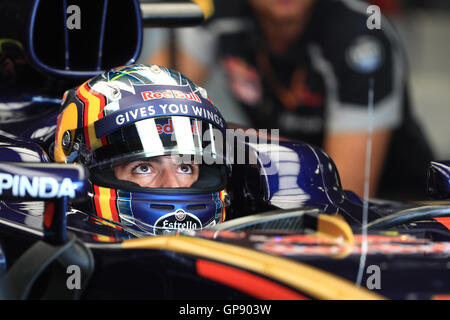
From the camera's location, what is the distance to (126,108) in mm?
2174

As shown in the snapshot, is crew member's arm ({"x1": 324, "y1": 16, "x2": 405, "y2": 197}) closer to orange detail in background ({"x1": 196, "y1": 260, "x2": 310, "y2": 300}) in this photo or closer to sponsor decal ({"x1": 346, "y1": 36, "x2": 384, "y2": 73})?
sponsor decal ({"x1": 346, "y1": 36, "x2": 384, "y2": 73})

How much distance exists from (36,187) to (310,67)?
3.44 m

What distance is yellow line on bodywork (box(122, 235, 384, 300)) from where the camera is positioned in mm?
1393

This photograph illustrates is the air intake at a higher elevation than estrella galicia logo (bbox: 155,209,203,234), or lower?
higher

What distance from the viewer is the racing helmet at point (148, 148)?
209 cm

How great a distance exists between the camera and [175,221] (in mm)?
2082

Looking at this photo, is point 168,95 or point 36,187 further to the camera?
point 168,95

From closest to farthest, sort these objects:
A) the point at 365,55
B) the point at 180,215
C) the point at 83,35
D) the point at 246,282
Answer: the point at 246,282
the point at 180,215
the point at 83,35
the point at 365,55

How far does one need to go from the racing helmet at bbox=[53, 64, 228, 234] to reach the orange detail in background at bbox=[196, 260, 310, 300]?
1.94 ft

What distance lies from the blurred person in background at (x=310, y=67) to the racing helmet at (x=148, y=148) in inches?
97.0

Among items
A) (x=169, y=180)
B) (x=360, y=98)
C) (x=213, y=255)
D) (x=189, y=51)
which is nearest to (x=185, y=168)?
(x=169, y=180)

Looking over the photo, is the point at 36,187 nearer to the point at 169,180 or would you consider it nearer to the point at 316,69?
Result: the point at 169,180

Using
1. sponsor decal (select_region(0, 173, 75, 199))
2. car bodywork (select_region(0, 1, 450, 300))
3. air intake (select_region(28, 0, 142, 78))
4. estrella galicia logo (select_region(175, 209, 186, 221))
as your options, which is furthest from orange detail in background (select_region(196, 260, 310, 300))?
air intake (select_region(28, 0, 142, 78))

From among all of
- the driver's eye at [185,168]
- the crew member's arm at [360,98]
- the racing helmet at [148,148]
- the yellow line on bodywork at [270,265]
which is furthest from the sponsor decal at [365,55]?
the yellow line on bodywork at [270,265]
